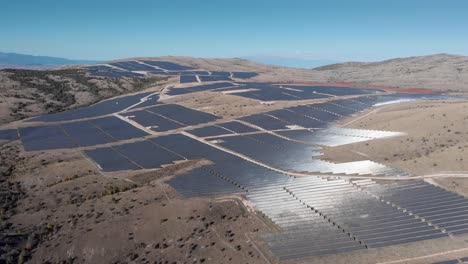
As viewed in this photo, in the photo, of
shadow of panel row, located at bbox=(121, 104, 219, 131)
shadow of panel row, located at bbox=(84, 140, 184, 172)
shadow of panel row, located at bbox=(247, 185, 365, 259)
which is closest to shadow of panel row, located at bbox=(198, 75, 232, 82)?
shadow of panel row, located at bbox=(121, 104, 219, 131)

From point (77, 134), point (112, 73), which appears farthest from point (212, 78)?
point (77, 134)

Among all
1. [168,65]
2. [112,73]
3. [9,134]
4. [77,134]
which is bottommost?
[9,134]

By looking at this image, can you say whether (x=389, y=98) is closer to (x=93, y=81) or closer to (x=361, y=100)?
(x=361, y=100)

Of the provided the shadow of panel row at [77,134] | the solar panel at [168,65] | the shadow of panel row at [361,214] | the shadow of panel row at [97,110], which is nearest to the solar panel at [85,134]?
the shadow of panel row at [77,134]

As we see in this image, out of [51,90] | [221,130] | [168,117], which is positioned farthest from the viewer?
[51,90]

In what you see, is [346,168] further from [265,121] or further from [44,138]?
[44,138]

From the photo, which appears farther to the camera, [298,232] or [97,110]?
[97,110]

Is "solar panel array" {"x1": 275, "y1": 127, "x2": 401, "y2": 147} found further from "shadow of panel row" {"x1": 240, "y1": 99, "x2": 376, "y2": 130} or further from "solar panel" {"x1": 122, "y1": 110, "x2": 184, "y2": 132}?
"solar panel" {"x1": 122, "y1": 110, "x2": 184, "y2": 132}

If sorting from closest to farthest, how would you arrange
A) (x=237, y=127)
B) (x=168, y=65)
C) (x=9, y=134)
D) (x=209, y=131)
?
1. (x=9, y=134)
2. (x=209, y=131)
3. (x=237, y=127)
4. (x=168, y=65)

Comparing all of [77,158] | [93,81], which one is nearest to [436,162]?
[77,158]
